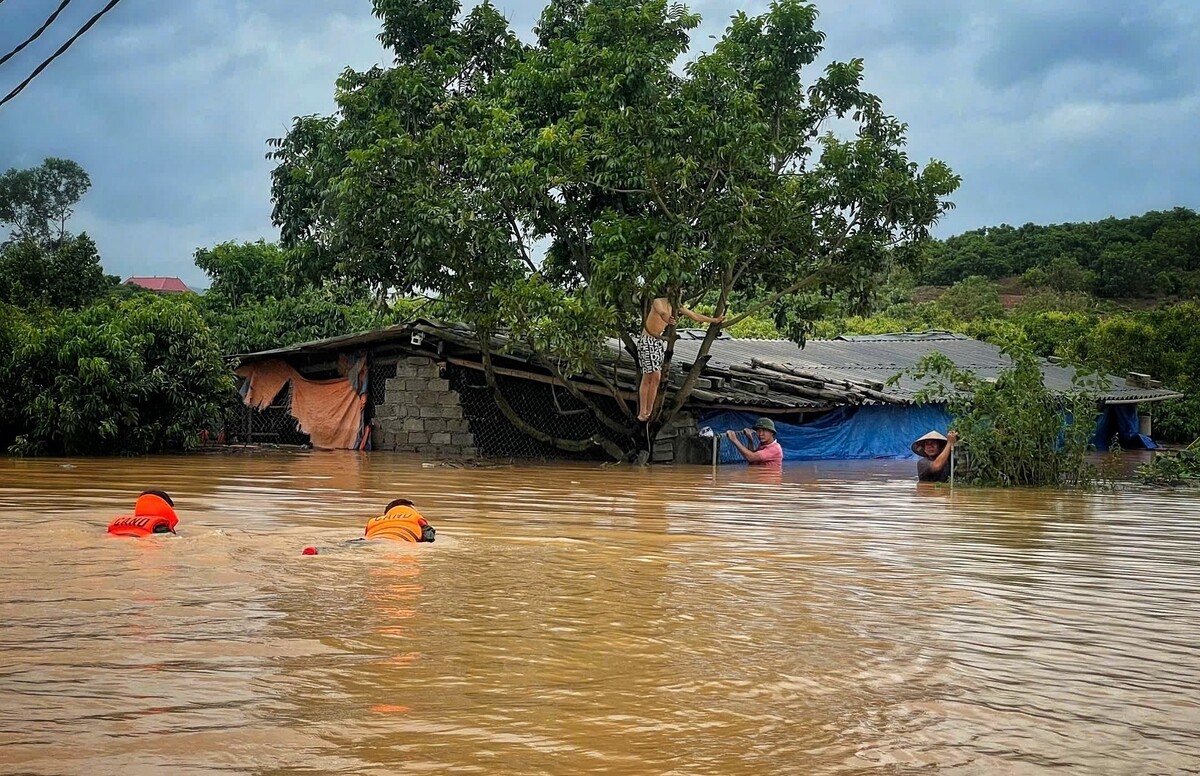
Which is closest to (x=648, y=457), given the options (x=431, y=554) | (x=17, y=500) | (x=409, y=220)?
(x=409, y=220)

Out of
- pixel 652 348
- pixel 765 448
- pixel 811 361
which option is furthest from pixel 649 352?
pixel 811 361

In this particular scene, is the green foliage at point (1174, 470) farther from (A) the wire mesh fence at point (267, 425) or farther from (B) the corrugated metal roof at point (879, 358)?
(A) the wire mesh fence at point (267, 425)

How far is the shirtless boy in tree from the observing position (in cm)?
1494

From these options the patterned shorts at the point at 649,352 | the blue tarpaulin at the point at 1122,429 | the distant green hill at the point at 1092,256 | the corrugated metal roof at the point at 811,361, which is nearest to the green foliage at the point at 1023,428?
the corrugated metal roof at the point at 811,361

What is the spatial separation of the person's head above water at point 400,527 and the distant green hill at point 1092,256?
39.6m

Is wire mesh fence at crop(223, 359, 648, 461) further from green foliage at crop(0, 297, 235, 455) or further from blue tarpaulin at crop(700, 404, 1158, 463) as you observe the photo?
green foliage at crop(0, 297, 235, 455)

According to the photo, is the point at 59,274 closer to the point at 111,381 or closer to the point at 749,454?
the point at 111,381

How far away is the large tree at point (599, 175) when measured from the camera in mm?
15016

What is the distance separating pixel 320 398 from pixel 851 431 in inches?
368

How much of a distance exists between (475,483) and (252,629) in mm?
8305

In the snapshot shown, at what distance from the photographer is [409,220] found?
1523 cm

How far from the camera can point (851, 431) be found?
20609mm

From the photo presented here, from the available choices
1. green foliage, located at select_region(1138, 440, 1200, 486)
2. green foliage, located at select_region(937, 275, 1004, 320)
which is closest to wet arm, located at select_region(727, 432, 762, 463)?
green foliage, located at select_region(1138, 440, 1200, 486)

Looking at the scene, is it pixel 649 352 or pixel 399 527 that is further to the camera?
pixel 649 352
